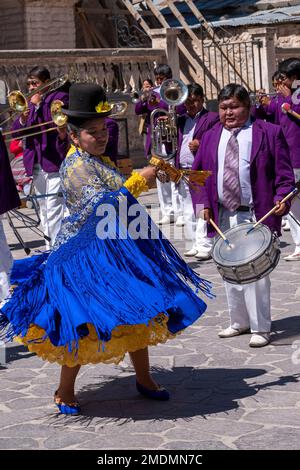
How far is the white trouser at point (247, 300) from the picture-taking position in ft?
23.7

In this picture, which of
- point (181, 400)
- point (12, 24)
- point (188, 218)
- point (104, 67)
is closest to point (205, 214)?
point (181, 400)

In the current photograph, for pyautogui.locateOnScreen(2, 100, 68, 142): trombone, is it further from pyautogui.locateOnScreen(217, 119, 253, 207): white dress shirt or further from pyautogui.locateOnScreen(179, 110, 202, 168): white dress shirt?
pyautogui.locateOnScreen(217, 119, 253, 207): white dress shirt

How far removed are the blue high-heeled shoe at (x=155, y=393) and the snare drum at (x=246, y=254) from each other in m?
0.92

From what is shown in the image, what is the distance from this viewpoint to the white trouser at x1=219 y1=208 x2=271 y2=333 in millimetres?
7219

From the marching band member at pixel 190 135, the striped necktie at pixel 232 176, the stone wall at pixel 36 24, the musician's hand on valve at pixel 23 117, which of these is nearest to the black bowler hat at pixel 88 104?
the striped necktie at pixel 232 176

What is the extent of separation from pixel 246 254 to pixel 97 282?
4.47 ft

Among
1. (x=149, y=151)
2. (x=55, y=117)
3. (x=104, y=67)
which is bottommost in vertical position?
(x=104, y=67)

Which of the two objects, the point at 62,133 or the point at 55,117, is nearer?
the point at 55,117

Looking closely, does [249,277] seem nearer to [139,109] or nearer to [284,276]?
[284,276]

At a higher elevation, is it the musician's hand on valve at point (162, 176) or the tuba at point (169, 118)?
the musician's hand on valve at point (162, 176)

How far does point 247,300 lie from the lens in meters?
7.30

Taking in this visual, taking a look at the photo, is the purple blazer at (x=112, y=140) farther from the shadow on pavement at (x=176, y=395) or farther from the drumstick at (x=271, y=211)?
the shadow on pavement at (x=176, y=395)

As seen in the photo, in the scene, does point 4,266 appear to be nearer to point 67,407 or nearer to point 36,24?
point 67,407

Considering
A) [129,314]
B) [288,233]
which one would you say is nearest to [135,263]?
[129,314]
